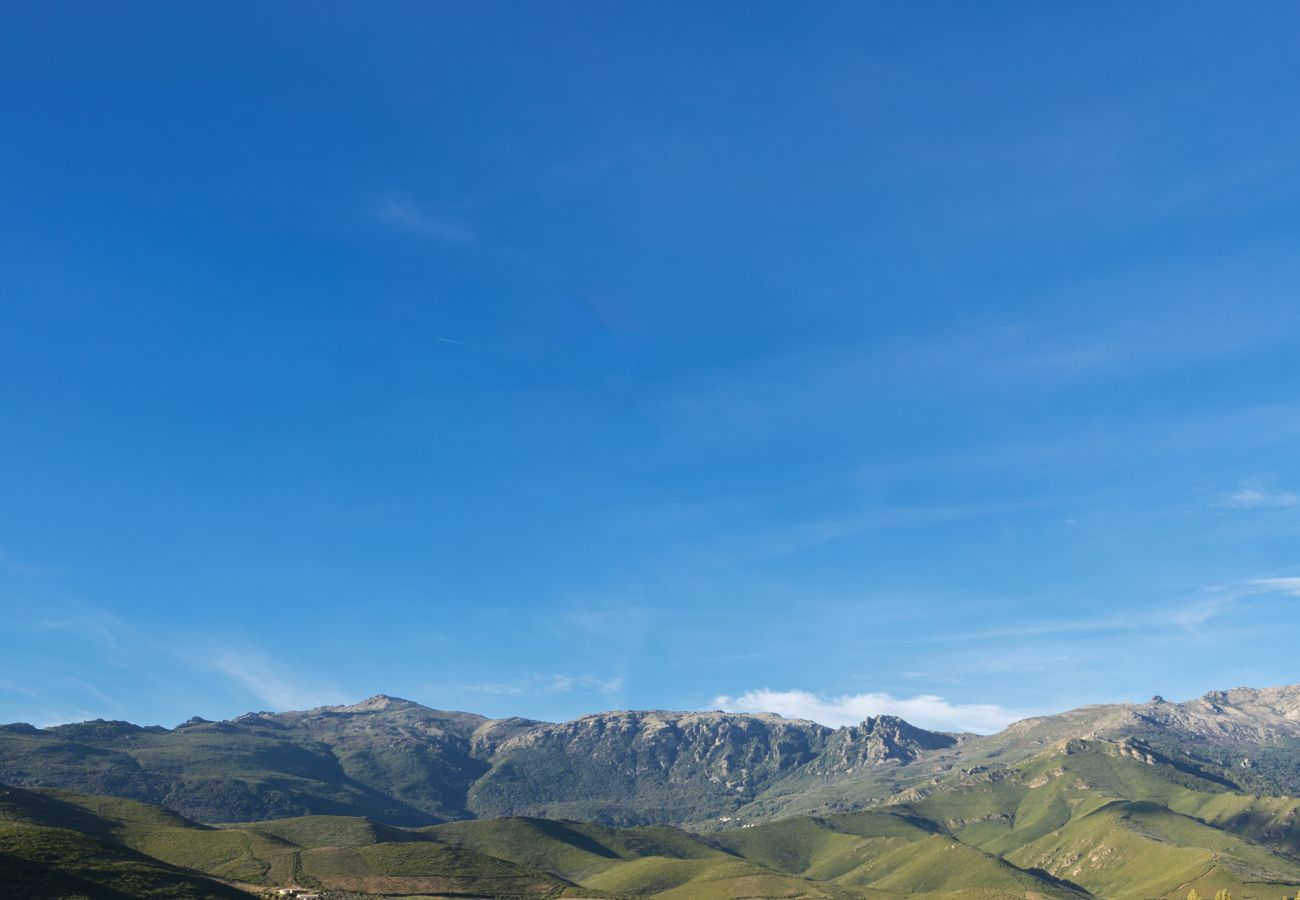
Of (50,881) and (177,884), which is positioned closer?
(50,881)

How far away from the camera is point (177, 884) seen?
199 m

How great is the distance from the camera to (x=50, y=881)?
171750 millimetres

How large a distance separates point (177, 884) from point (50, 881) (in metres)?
31.7
